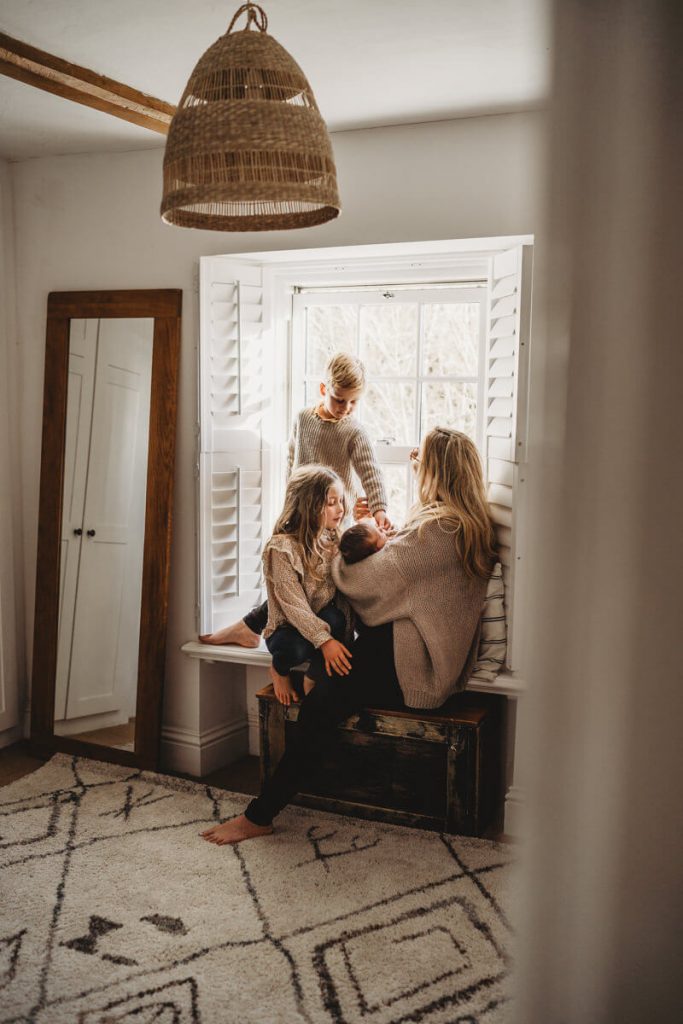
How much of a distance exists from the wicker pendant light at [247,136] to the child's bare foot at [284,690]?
5.88 ft

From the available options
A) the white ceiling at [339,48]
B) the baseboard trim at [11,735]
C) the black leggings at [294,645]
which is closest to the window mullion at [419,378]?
the white ceiling at [339,48]

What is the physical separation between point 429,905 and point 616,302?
2.46 metres

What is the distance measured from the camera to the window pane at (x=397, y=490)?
11.3 feet

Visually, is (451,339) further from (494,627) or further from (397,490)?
(494,627)

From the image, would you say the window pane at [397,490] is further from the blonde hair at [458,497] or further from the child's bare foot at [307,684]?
the child's bare foot at [307,684]

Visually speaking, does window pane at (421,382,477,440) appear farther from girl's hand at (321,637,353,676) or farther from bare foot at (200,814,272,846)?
bare foot at (200,814,272,846)

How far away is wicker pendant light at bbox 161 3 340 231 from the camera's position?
5.17 feet

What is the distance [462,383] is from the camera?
10.9 ft

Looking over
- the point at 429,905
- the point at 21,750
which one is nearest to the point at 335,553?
the point at 429,905

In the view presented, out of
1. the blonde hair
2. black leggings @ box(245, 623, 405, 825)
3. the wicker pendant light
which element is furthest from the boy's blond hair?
the wicker pendant light

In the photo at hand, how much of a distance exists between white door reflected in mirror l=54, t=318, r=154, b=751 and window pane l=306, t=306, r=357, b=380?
0.70 metres

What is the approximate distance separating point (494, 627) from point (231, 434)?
1.31 metres

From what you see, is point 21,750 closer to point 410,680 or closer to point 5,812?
point 5,812

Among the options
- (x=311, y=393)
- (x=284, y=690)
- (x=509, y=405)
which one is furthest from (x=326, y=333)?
(x=284, y=690)
